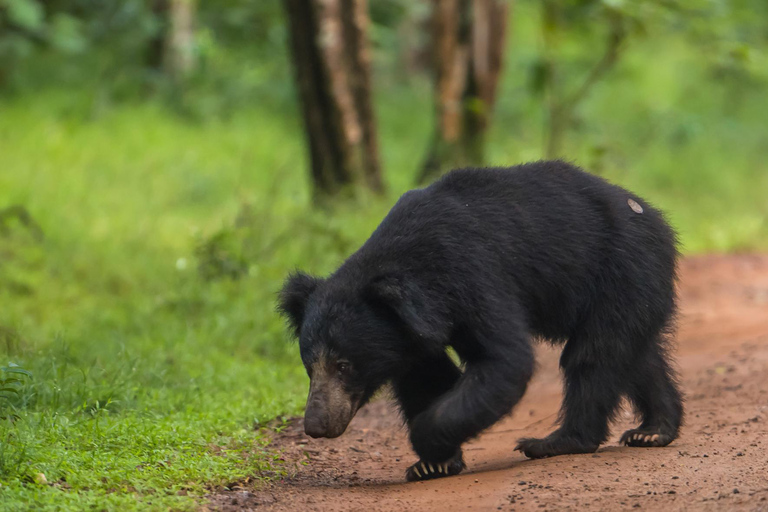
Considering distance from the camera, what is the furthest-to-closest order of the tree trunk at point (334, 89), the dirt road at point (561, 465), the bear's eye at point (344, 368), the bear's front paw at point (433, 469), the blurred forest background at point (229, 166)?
the tree trunk at point (334, 89), the blurred forest background at point (229, 166), the bear's front paw at point (433, 469), the bear's eye at point (344, 368), the dirt road at point (561, 465)

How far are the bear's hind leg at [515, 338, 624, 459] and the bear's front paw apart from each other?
0.32 metres

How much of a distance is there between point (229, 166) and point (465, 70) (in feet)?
9.69

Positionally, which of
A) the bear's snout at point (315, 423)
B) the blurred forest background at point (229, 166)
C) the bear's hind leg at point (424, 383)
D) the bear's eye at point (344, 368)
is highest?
the bear's eye at point (344, 368)

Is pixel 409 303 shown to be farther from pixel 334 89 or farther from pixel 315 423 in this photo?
pixel 334 89

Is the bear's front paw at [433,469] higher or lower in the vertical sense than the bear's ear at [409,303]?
lower

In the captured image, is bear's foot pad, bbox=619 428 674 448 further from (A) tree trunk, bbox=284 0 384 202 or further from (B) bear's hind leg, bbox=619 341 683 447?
(A) tree trunk, bbox=284 0 384 202

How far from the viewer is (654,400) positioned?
13.8 feet

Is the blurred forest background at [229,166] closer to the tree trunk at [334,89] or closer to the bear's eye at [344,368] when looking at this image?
the tree trunk at [334,89]

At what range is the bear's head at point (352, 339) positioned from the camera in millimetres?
3541

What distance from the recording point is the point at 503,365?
3.54 meters

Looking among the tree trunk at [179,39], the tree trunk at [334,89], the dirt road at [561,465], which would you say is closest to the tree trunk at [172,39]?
the tree trunk at [179,39]

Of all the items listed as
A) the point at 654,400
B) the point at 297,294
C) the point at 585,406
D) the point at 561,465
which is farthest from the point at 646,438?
the point at 297,294

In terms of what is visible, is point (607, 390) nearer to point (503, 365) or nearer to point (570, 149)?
point (503, 365)

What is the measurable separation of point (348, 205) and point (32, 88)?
5737 mm
